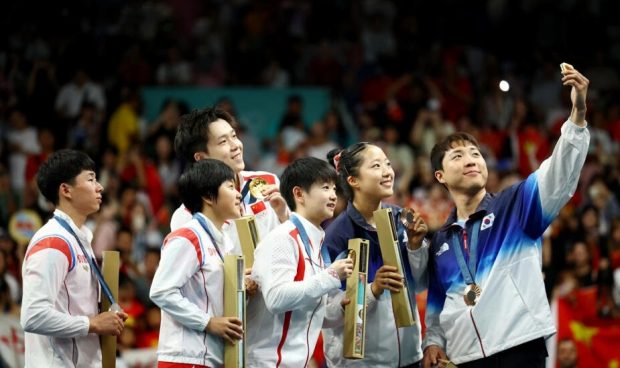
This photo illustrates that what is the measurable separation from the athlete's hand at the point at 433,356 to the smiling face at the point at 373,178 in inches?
37.5

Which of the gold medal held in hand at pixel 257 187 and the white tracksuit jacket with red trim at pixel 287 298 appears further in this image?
the gold medal held in hand at pixel 257 187

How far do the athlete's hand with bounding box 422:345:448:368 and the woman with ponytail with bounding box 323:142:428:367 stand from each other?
0.13 meters

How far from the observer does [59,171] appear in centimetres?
670

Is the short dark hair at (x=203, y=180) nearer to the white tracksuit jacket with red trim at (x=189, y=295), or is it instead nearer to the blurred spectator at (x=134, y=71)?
the white tracksuit jacket with red trim at (x=189, y=295)

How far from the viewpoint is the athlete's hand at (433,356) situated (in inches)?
268

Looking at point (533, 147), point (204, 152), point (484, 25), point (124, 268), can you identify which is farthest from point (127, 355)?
point (484, 25)

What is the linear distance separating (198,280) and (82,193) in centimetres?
92

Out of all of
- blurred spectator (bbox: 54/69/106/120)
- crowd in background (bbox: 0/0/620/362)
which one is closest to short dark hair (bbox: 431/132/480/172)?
crowd in background (bbox: 0/0/620/362)

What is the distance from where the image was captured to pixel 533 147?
48.3 feet

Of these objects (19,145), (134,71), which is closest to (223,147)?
(19,145)

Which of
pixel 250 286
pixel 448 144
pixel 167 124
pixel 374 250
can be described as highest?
pixel 167 124

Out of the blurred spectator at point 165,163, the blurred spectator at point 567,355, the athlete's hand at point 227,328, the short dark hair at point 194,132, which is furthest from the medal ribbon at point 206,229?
the blurred spectator at point 165,163

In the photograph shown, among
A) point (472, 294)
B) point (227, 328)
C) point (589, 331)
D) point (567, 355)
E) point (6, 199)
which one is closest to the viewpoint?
point (227, 328)

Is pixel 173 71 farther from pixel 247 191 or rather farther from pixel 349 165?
pixel 349 165
